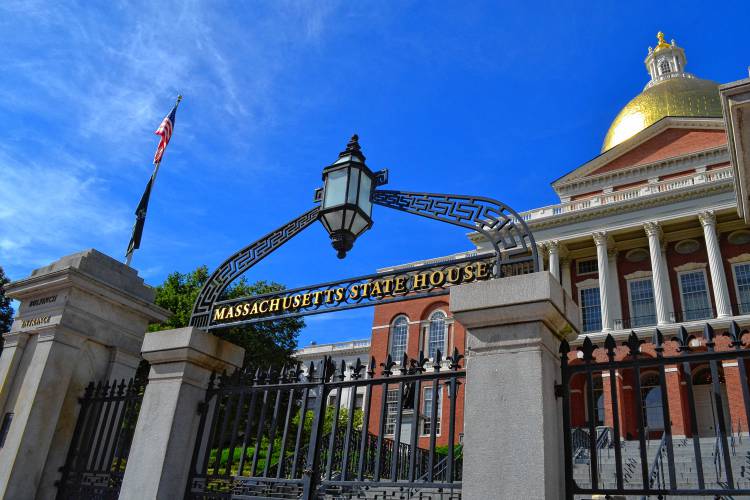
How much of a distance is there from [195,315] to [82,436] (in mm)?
2121

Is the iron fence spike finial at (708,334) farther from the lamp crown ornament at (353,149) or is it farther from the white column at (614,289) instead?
the white column at (614,289)

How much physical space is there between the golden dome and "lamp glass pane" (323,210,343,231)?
46.6 m

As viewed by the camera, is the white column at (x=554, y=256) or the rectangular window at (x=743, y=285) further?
the white column at (x=554, y=256)

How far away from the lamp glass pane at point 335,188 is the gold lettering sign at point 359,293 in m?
0.90

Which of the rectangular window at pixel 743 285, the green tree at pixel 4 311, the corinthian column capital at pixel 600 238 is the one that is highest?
the corinthian column capital at pixel 600 238

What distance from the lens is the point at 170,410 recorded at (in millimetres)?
6066

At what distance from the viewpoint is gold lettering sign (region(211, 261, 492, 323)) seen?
533 cm

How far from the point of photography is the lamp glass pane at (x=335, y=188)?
244 inches

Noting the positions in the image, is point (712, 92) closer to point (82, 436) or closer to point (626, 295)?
point (626, 295)

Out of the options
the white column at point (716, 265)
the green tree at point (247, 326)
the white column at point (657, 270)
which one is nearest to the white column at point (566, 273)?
the white column at point (657, 270)

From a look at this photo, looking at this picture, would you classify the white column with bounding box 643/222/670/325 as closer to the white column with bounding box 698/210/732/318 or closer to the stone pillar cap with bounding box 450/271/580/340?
the white column with bounding box 698/210/732/318

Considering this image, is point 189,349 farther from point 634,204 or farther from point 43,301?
point 634,204

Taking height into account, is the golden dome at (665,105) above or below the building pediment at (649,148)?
above

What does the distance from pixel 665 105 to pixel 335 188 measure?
49978 mm
